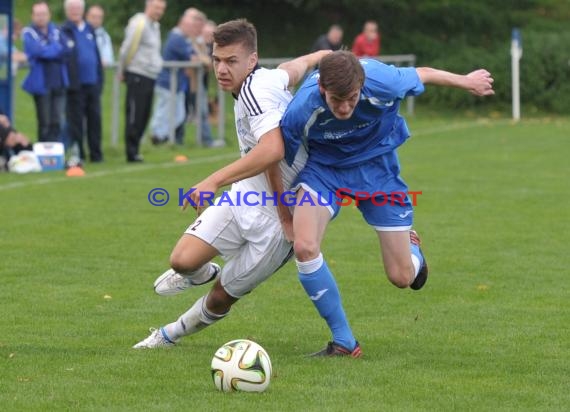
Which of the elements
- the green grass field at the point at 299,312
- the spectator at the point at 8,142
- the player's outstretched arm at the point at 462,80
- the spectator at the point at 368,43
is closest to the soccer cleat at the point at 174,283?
the green grass field at the point at 299,312

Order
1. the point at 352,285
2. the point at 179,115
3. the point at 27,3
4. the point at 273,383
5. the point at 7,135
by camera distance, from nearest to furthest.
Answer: the point at 273,383 < the point at 352,285 < the point at 7,135 < the point at 179,115 < the point at 27,3

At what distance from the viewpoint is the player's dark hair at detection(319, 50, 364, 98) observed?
21.0 ft

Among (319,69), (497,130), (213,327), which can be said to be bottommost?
(497,130)

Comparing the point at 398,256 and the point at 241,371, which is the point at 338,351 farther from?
the point at 241,371

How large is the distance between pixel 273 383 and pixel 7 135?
34.3 feet

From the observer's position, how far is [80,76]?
666 inches

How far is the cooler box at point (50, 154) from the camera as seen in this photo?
54.4ft

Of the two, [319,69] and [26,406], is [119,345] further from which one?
[319,69]

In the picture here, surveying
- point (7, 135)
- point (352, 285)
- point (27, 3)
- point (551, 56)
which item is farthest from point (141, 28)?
point (27, 3)

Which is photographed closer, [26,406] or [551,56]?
[26,406]

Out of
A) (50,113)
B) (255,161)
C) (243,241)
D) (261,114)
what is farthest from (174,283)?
(50,113)

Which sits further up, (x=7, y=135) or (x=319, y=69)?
(x=319, y=69)

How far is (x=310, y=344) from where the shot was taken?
292 inches

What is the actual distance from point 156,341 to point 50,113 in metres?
10.3
